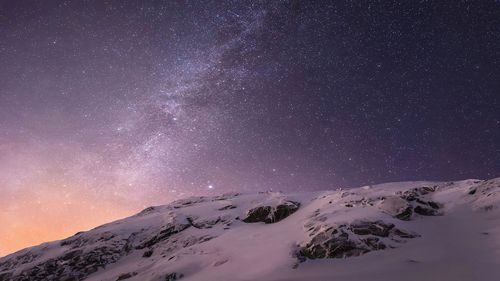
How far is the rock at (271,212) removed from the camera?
1110 inches

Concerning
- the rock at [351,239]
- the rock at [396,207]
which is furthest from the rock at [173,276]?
the rock at [396,207]

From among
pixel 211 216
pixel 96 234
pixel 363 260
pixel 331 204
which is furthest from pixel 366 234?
pixel 96 234

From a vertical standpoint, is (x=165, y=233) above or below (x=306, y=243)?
above

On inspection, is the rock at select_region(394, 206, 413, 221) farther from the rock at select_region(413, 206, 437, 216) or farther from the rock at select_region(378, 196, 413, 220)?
the rock at select_region(413, 206, 437, 216)

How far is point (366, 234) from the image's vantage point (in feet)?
60.9

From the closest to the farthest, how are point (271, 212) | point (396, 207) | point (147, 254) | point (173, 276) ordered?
point (173, 276)
point (396, 207)
point (147, 254)
point (271, 212)

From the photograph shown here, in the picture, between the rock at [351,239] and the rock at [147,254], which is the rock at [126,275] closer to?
the rock at [147,254]

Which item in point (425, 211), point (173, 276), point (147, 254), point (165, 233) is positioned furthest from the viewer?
point (165, 233)

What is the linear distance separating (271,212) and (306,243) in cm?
977

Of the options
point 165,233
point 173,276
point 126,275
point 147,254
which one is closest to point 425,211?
point 173,276

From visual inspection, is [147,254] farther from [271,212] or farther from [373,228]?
[373,228]

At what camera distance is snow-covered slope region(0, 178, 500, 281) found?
15.6m

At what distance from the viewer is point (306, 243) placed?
19125 millimetres

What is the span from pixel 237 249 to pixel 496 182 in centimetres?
1726
